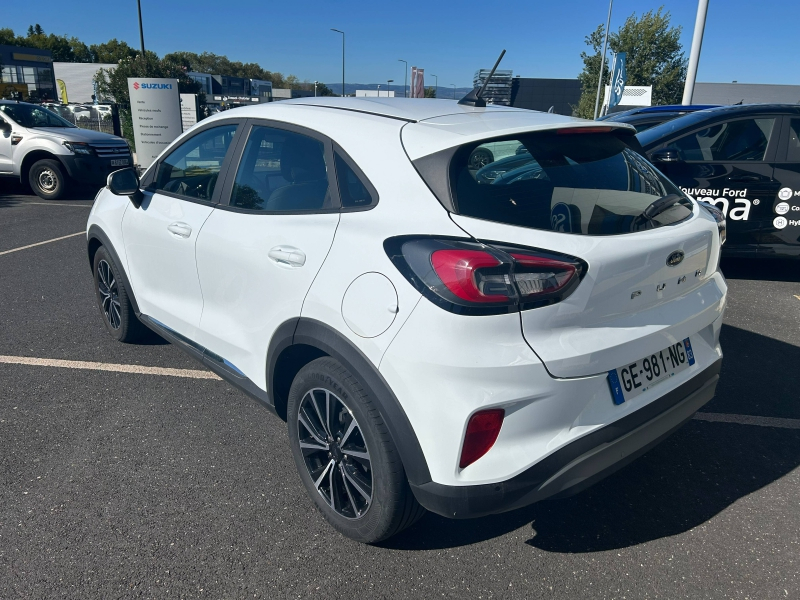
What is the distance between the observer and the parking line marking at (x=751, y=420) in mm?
3488

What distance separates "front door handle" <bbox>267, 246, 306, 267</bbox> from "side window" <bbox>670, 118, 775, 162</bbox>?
16.5 ft

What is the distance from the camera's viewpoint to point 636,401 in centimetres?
228

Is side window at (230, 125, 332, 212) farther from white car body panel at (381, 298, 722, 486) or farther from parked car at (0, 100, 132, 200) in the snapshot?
parked car at (0, 100, 132, 200)

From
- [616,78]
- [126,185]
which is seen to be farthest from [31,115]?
[616,78]

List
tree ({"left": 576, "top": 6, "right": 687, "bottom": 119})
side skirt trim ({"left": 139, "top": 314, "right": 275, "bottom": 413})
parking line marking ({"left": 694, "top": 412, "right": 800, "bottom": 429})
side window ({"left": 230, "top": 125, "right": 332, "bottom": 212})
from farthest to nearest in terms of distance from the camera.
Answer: tree ({"left": 576, "top": 6, "right": 687, "bottom": 119})
parking line marking ({"left": 694, "top": 412, "right": 800, "bottom": 429})
side skirt trim ({"left": 139, "top": 314, "right": 275, "bottom": 413})
side window ({"left": 230, "top": 125, "right": 332, "bottom": 212})

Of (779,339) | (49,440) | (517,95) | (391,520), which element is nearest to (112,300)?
(49,440)

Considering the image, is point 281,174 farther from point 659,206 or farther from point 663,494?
point 663,494

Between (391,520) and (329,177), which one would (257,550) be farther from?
(329,177)

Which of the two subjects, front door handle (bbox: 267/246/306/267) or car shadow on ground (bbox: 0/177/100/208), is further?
car shadow on ground (bbox: 0/177/100/208)

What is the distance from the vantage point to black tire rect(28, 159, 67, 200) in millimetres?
11586

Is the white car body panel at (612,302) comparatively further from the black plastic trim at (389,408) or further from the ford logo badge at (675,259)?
the black plastic trim at (389,408)

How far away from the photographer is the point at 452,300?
6.53ft

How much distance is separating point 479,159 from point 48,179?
11.8 m

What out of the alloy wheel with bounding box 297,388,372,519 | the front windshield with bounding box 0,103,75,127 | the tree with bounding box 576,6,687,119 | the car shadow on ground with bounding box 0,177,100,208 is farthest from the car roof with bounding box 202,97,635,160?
the tree with bounding box 576,6,687,119
